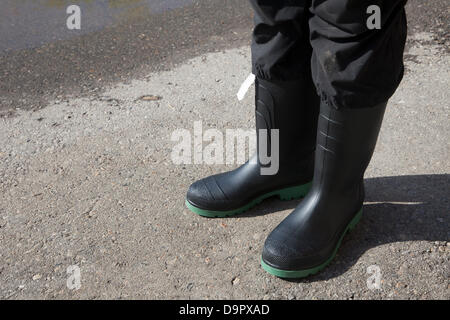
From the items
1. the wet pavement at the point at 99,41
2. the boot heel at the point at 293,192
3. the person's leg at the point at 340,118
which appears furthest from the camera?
the wet pavement at the point at 99,41

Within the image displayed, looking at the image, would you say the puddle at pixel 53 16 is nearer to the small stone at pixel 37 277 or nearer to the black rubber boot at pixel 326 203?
the small stone at pixel 37 277

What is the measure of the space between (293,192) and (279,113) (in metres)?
0.33

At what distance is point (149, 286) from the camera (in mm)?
1751

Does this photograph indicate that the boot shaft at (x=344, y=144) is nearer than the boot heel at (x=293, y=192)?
Yes

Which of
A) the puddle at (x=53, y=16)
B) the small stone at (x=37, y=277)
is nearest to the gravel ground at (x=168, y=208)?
the small stone at (x=37, y=277)

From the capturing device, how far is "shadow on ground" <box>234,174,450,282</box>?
72.0 inches

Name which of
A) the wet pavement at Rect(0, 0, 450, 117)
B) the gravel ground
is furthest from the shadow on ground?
the wet pavement at Rect(0, 0, 450, 117)

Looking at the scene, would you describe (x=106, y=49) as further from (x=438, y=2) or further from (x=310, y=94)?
(x=438, y=2)

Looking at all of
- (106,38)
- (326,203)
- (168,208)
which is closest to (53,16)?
(106,38)

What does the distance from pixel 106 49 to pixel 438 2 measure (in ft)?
6.60

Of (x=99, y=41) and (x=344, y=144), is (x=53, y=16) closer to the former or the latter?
(x=99, y=41)

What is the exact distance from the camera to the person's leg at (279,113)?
1.64 metres
